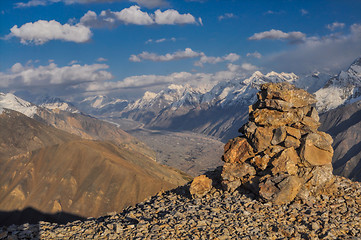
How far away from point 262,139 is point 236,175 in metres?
5.87

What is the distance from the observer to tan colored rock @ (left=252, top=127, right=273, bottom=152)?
119 ft

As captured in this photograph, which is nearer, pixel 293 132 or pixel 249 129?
pixel 293 132

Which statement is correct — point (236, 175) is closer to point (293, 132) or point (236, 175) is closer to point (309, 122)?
point (293, 132)

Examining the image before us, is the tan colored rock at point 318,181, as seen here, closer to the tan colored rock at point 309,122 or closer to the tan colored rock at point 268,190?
the tan colored rock at point 268,190

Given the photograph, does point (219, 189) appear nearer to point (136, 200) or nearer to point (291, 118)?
point (291, 118)

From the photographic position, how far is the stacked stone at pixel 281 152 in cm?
3216

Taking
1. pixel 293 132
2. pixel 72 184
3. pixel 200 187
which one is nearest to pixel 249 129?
pixel 293 132

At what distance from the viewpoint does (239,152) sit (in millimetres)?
37500

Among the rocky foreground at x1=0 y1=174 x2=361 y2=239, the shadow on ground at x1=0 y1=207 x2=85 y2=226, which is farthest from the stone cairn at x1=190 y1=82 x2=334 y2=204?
the shadow on ground at x1=0 y1=207 x2=85 y2=226

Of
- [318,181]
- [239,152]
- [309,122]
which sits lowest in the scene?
[318,181]

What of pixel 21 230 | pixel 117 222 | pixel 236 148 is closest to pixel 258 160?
pixel 236 148

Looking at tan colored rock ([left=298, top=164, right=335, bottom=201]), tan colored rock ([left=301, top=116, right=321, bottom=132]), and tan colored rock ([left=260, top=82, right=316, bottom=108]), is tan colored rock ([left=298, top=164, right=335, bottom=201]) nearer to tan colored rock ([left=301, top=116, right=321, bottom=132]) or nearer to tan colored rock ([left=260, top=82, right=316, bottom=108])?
tan colored rock ([left=301, top=116, right=321, bottom=132])

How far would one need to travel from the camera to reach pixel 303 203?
3122cm

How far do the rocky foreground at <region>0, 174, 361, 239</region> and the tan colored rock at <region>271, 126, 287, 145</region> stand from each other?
7922 mm
